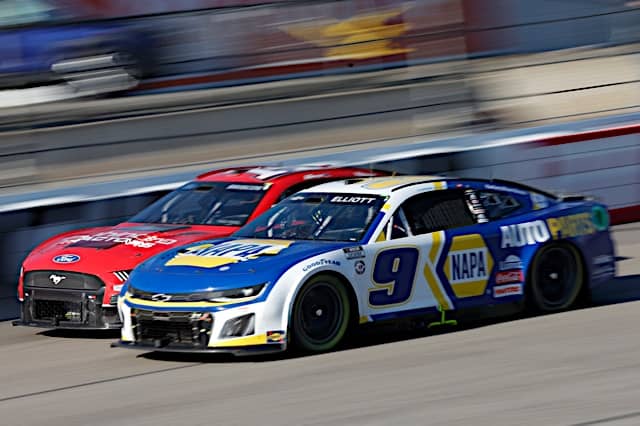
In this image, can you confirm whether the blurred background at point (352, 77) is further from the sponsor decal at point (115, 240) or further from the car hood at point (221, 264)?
the car hood at point (221, 264)

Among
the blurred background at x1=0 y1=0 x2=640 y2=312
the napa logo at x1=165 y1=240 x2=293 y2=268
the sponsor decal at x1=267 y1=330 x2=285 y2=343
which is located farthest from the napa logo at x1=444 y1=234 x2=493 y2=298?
the blurred background at x1=0 y1=0 x2=640 y2=312

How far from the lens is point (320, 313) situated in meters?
8.59

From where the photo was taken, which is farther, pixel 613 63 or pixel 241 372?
pixel 613 63

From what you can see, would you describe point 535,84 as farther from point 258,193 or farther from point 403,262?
point 403,262

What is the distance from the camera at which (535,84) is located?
1560 centimetres

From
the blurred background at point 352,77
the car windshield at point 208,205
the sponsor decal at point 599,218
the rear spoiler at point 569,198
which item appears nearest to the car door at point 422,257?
the rear spoiler at point 569,198

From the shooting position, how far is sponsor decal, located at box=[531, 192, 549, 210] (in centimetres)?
1009

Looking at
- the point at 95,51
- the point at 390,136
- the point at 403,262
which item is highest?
the point at 95,51

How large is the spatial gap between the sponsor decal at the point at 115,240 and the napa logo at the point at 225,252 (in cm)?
109

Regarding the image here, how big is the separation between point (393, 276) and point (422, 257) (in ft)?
0.96

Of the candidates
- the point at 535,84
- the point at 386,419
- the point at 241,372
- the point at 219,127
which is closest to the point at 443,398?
the point at 386,419

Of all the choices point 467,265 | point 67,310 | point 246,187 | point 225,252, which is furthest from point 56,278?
point 467,265

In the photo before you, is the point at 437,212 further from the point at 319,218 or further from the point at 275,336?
the point at 275,336

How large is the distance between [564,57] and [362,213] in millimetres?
7335
